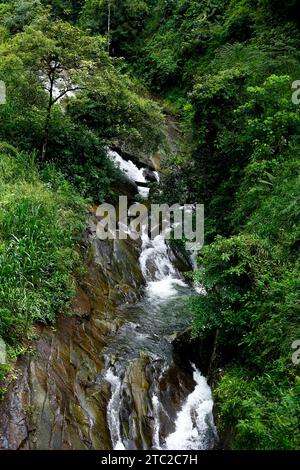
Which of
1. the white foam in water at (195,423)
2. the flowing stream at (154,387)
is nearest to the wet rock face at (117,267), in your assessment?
the flowing stream at (154,387)

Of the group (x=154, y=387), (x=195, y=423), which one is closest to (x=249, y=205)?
(x=154, y=387)

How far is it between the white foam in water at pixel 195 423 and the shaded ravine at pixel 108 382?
0.7 inches

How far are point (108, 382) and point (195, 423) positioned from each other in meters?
1.67

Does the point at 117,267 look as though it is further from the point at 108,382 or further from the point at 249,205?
the point at 108,382

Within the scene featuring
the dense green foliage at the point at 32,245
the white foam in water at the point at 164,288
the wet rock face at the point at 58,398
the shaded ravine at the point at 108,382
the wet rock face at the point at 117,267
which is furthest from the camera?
the white foam in water at the point at 164,288

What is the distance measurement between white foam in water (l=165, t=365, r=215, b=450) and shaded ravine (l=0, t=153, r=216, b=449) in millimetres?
17

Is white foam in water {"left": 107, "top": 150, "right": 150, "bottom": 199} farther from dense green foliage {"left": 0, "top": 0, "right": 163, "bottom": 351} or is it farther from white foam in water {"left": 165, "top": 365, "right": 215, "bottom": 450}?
white foam in water {"left": 165, "top": 365, "right": 215, "bottom": 450}

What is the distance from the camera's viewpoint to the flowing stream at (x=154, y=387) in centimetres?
669

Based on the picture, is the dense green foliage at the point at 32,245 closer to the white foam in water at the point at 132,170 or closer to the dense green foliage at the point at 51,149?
the dense green foliage at the point at 51,149

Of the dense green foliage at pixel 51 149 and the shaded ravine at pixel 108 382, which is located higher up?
the dense green foliage at pixel 51 149

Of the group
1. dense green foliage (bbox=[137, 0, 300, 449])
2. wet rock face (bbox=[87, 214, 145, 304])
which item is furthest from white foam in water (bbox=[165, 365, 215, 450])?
wet rock face (bbox=[87, 214, 145, 304])

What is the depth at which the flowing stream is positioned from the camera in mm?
6691

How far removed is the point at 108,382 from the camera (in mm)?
7246
